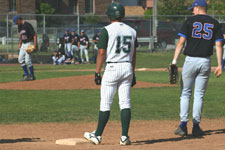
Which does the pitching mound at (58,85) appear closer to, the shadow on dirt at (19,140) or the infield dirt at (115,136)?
the infield dirt at (115,136)

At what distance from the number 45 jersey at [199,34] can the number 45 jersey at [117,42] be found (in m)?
1.08

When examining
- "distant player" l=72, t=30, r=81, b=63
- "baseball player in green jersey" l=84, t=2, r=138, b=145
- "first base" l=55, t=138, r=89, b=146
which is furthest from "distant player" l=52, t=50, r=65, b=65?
"baseball player in green jersey" l=84, t=2, r=138, b=145

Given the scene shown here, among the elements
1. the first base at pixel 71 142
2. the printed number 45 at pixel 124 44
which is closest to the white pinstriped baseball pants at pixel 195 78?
the printed number 45 at pixel 124 44

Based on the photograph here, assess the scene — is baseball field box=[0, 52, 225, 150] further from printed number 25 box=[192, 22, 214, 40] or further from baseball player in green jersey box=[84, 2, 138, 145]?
printed number 25 box=[192, 22, 214, 40]

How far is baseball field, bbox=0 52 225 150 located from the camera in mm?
7212

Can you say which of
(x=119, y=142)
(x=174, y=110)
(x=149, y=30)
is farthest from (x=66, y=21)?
(x=119, y=142)

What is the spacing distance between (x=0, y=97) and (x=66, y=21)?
40.7 meters

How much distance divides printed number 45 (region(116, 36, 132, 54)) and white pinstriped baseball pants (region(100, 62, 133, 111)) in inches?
7.2

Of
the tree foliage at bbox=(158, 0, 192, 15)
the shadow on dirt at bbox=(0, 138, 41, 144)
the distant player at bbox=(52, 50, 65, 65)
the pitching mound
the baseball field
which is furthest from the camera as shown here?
the tree foliage at bbox=(158, 0, 192, 15)

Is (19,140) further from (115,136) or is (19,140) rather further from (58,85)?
(58,85)

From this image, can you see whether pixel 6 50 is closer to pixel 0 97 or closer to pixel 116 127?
pixel 0 97

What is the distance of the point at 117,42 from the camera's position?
22.5ft

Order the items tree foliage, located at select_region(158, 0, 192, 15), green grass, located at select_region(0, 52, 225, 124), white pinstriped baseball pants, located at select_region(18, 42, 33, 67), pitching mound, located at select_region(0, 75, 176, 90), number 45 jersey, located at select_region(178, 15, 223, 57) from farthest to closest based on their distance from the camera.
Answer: tree foliage, located at select_region(158, 0, 192, 15) → white pinstriped baseball pants, located at select_region(18, 42, 33, 67) → pitching mound, located at select_region(0, 75, 176, 90) → green grass, located at select_region(0, 52, 225, 124) → number 45 jersey, located at select_region(178, 15, 223, 57)

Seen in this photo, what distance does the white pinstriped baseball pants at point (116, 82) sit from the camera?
22.5 feet
